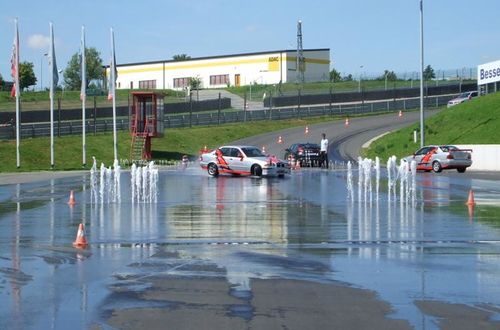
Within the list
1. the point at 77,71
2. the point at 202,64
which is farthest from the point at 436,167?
the point at 77,71

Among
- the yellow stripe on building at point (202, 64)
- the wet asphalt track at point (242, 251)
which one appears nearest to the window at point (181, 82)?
the yellow stripe on building at point (202, 64)

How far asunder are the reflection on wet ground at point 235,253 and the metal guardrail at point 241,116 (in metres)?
41.3

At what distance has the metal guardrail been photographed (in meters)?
64.7

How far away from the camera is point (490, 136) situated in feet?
171

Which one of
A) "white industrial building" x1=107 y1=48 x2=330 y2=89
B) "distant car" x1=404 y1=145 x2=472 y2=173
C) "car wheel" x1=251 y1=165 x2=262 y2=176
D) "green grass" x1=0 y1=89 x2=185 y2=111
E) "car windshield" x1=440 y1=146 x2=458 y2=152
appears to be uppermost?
"white industrial building" x1=107 y1=48 x2=330 y2=89

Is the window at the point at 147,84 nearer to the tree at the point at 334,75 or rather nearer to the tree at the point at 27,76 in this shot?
the tree at the point at 27,76

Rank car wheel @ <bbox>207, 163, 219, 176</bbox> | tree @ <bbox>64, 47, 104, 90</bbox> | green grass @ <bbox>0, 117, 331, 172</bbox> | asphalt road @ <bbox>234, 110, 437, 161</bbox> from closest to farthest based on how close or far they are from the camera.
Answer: car wheel @ <bbox>207, 163, 219, 176</bbox>, green grass @ <bbox>0, 117, 331, 172</bbox>, asphalt road @ <bbox>234, 110, 437, 161</bbox>, tree @ <bbox>64, 47, 104, 90</bbox>

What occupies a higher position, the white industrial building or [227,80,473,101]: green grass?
the white industrial building

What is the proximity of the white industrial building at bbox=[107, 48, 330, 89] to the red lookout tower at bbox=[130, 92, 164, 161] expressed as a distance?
61123 mm

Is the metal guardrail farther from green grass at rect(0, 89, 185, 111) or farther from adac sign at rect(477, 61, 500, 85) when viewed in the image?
adac sign at rect(477, 61, 500, 85)

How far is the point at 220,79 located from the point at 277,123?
44.8 m

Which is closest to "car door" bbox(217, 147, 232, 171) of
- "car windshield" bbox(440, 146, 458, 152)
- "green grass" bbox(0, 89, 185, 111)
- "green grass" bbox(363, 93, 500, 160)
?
"car windshield" bbox(440, 146, 458, 152)

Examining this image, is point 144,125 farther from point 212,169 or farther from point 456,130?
point 456,130

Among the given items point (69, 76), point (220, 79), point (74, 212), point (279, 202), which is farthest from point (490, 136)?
point (69, 76)
